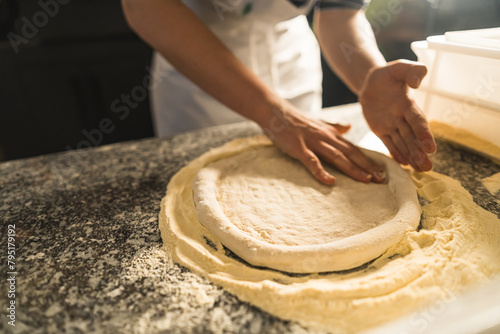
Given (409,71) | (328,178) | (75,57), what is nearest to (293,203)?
(328,178)

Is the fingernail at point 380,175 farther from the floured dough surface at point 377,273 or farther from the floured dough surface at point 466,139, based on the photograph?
the floured dough surface at point 466,139

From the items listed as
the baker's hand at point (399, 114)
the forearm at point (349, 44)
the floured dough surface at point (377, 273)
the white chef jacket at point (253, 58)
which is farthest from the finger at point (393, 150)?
the white chef jacket at point (253, 58)

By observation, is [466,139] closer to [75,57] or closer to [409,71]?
[409,71]

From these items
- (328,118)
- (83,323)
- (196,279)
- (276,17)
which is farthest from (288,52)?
(83,323)

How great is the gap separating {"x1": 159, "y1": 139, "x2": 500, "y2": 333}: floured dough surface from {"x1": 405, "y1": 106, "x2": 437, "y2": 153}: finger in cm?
16

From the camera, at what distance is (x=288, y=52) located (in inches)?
74.0

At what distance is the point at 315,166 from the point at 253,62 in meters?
0.85

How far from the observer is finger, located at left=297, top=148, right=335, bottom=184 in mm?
1086

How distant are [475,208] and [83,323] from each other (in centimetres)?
101

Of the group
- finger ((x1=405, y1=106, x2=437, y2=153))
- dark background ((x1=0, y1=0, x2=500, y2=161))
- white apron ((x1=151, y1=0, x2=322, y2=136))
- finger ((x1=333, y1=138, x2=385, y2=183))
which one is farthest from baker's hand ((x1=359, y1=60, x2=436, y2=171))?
dark background ((x1=0, y1=0, x2=500, y2=161))

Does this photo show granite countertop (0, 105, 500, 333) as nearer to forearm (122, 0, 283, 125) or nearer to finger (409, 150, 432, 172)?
finger (409, 150, 432, 172)

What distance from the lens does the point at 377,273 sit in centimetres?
78

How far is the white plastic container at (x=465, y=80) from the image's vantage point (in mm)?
1067

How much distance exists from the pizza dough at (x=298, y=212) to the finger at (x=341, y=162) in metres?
0.02
